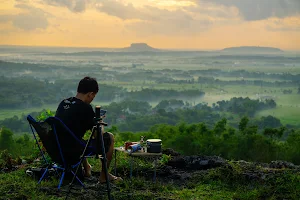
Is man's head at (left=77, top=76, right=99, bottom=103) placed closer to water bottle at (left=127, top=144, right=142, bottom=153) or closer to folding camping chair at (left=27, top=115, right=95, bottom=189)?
folding camping chair at (left=27, top=115, right=95, bottom=189)

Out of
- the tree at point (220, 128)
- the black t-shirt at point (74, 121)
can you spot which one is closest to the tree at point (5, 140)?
the tree at point (220, 128)

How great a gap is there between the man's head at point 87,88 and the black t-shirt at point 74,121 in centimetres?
10

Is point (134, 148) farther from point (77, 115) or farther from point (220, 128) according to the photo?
point (220, 128)

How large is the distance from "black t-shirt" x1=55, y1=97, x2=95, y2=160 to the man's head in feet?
Answer: 0.33

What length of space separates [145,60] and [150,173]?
424ft

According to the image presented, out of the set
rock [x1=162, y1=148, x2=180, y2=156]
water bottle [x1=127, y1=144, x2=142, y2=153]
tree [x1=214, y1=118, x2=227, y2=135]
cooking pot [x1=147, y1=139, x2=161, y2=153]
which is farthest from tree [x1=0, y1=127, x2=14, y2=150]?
cooking pot [x1=147, y1=139, x2=161, y2=153]

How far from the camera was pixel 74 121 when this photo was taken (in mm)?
4742

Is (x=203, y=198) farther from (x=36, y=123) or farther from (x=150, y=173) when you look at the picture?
(x=36, y=123)

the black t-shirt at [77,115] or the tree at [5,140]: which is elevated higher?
the black t-shirt at [77,115]

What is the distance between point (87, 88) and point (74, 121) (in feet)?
1.43

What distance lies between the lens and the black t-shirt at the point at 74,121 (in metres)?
4.71

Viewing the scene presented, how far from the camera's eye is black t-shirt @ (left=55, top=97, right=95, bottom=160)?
4.71 metres

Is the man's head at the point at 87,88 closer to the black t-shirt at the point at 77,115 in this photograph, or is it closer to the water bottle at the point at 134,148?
the black t-shirt at the point at 77,115

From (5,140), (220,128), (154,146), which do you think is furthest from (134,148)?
(220,128)
